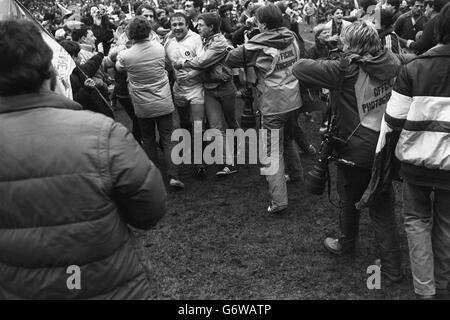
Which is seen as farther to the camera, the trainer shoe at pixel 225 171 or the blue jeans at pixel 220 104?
the trainer shoe at pixel 225 171

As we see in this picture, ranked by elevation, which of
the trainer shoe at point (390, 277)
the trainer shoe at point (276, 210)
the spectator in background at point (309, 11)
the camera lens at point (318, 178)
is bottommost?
the spectator in background at point (309, 11)

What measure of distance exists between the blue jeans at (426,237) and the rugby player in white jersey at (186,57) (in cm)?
312

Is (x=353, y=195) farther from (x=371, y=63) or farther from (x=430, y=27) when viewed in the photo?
(x=430, y=27)

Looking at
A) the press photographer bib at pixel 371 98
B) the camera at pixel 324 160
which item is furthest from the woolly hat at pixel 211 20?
the press photographer bib at pixel 371 98

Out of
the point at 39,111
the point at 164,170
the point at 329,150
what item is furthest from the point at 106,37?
the point at 39,111

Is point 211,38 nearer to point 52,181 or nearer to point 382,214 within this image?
point 382,214

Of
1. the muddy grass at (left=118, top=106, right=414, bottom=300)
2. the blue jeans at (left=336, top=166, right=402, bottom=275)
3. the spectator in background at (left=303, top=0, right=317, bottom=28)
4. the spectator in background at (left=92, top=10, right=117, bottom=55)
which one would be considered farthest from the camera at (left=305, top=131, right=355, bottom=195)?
the spectator in background at (left=303, top=0, right=317, bottom=28)

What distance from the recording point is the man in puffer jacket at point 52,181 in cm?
181

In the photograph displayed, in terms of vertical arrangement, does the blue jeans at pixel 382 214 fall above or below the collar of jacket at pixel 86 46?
below

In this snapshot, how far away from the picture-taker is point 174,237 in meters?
4.80

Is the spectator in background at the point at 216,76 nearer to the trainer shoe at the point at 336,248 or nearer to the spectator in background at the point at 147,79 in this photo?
the spectator in background at the point at 147,79

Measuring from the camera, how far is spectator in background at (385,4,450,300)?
3.01 m

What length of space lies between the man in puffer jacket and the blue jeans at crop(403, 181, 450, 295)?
2115 millimetres
